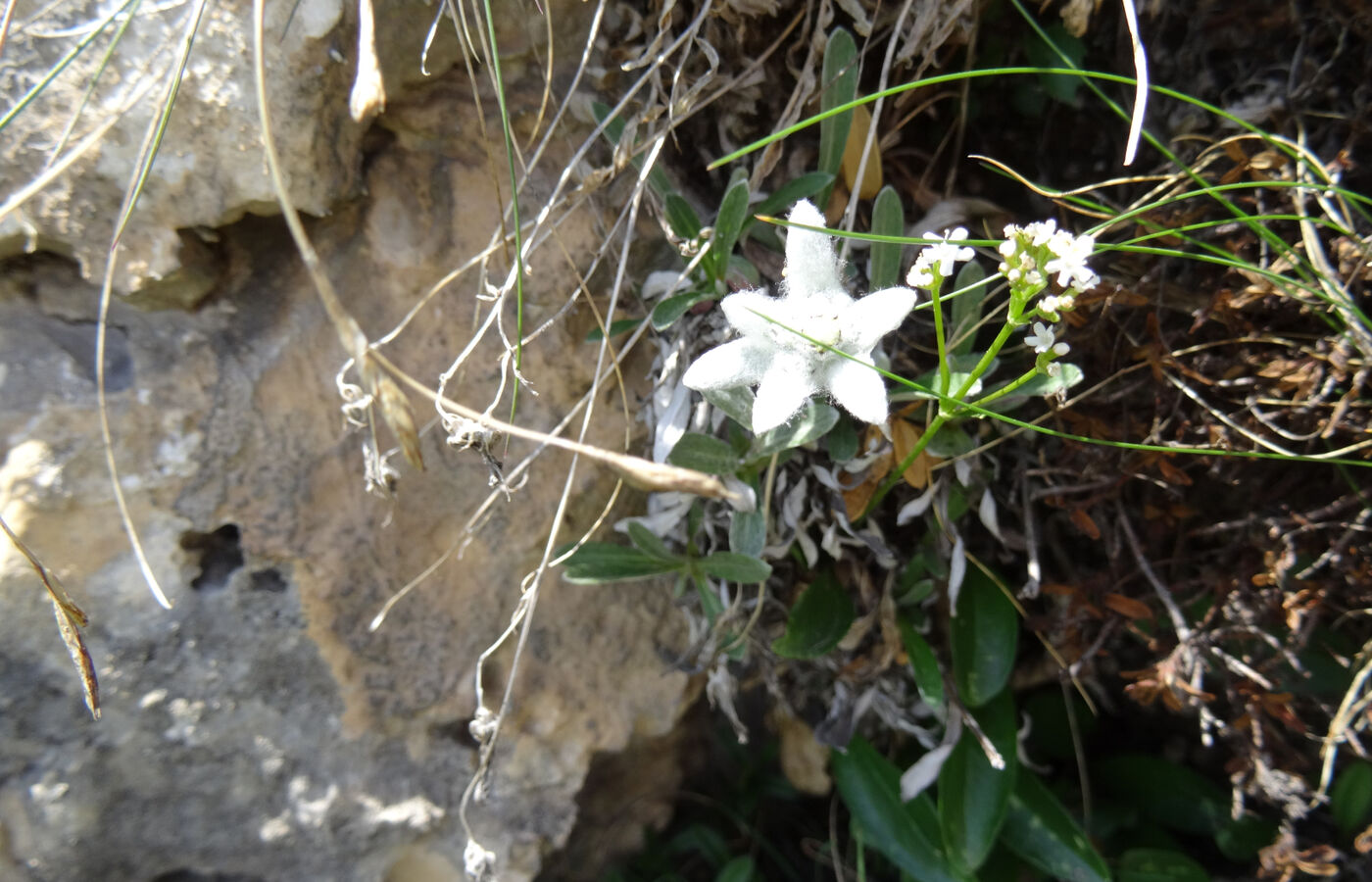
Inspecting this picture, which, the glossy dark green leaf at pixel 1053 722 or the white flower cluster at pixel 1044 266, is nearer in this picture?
the white flower cluster at pixel 1044 266

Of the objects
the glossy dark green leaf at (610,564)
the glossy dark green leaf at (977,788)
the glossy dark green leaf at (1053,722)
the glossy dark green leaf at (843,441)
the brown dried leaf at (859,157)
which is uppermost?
the brown dried leaf at (859,157)

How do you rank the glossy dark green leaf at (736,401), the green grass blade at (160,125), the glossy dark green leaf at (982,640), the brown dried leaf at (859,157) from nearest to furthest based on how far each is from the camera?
the green grass blade at (160,125)
the glossy dark green leaf at (736,401)
the brown dried leaf at (859,157)
the glossy dark green leaf at (982,640)

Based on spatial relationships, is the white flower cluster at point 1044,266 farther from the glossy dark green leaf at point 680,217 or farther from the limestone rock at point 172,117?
the limestone rock at point 172,117

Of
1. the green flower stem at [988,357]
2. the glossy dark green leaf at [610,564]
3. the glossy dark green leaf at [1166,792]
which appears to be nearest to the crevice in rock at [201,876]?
the glossy dark green leaf at [610,564]

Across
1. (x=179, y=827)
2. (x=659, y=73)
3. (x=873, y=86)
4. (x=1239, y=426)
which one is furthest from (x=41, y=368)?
(x=1239, y=426)

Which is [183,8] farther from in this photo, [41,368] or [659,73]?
[659,73]

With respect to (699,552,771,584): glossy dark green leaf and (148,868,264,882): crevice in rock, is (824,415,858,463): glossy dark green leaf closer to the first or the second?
(699,552,771,584): glossy dark green leaf

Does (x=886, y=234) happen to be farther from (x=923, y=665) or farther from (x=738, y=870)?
(x=738, y=870)
